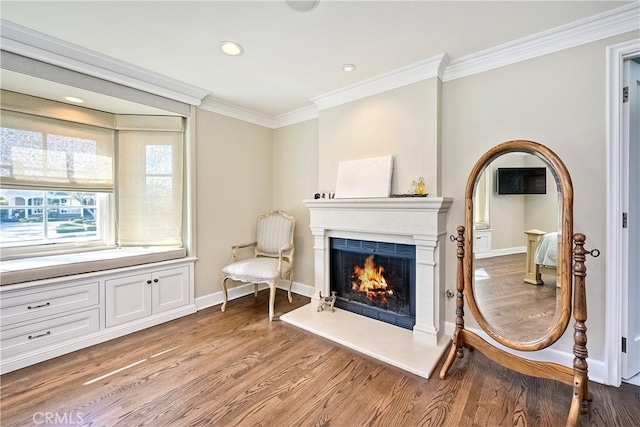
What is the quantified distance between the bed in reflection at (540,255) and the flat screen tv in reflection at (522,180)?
0.98ft

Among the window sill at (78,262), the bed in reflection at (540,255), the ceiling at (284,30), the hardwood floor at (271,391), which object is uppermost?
the ceiling at (284,30)

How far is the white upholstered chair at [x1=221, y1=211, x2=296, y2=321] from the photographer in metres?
2.84

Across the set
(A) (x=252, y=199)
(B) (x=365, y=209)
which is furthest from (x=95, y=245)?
(B) (x=365, y=209)

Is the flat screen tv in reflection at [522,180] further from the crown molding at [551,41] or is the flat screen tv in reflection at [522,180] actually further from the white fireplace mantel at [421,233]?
the crown molding at [551,41]

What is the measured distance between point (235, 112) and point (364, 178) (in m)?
1.94

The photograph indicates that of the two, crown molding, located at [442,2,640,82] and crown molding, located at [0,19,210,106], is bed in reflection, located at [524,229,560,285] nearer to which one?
crown molding, located at [442,2,640,82]

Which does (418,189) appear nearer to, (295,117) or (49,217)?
(295,117)

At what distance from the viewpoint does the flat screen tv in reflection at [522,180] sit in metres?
1.86

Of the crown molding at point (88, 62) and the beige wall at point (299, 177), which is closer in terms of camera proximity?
the crown molding at point (88, 62)

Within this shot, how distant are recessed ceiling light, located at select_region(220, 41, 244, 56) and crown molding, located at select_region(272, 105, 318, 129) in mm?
1338

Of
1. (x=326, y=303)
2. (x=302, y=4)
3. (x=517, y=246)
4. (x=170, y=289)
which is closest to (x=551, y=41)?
(x=517, y=246)

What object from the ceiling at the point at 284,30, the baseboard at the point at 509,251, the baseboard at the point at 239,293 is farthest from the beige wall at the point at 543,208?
the baseboard at the point at 239,293

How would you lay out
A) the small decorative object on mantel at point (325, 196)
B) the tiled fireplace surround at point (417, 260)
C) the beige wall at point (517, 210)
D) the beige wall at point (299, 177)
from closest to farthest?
the beige wall at point (517, 210) → the tiled fireplace surround at point (417, 260) → the small decorative object on mantel at point (325, 196) → the beige wall at point (299, 177)

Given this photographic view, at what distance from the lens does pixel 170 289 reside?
2846 mm
